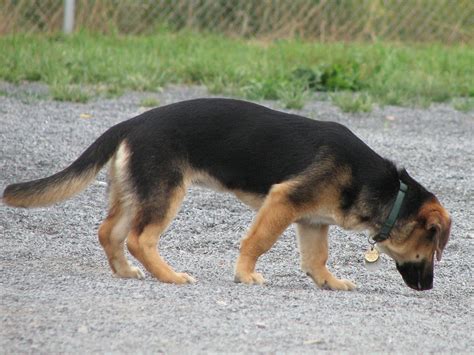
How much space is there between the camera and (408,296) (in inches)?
225

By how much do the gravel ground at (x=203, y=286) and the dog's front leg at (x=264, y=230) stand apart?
18 cm

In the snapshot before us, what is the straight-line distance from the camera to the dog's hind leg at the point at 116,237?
18.9 ft

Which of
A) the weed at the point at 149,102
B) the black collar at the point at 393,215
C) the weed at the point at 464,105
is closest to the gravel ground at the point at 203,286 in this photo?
Answer: the black collar at the point at 393,215

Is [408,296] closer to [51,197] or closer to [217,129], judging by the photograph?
[217,129]

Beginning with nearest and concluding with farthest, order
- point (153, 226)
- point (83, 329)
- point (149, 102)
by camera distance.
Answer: point (83, 329), point (153, 226), point (149, 102)

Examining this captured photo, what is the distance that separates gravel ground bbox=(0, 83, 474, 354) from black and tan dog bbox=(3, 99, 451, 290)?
0.23m

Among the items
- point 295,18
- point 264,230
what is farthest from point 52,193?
point 295,18

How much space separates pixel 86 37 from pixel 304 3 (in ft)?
11.0

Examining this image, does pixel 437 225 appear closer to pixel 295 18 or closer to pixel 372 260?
pixel 372 260

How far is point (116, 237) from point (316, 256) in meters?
1.15

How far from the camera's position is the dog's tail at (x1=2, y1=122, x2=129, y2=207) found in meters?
5.62

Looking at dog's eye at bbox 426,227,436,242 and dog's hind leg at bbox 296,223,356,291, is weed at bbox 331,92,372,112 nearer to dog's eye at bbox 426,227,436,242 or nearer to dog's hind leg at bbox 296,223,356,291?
dog's hind leg at bbox 296,223,356,291

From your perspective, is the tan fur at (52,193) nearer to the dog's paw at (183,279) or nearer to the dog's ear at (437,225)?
the dog's paw at (183,279)

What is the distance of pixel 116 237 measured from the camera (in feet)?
18.9
